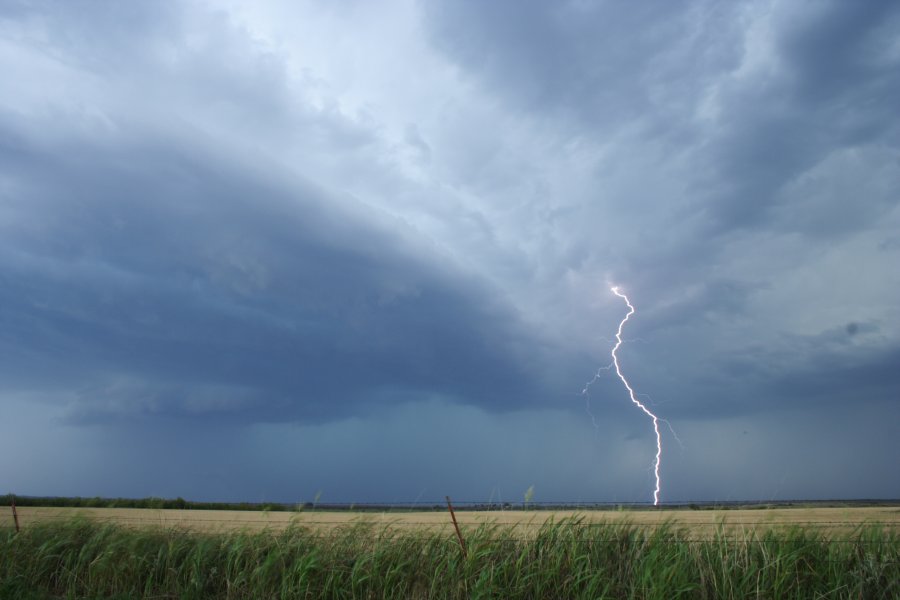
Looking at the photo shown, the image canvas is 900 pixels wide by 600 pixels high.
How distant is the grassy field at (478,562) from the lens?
464 inches

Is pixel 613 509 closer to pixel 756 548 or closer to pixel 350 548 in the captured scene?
pixel 756 548

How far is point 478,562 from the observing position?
1289 centimetres

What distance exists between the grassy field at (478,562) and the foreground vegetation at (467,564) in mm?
28

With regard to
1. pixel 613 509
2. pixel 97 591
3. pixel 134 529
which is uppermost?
pixel 613 509

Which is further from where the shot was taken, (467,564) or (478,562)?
(478,562)

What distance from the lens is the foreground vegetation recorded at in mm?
11742

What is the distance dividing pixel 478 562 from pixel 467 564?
0.29m

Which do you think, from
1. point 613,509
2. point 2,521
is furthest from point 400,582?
point 2,521

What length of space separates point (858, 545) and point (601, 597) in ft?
17.1

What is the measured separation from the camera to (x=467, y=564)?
12703mm

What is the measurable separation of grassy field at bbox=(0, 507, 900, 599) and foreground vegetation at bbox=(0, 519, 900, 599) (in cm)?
3

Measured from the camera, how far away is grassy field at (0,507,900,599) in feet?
38.7

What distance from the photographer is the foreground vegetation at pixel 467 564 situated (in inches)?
462

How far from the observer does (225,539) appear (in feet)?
50.0
